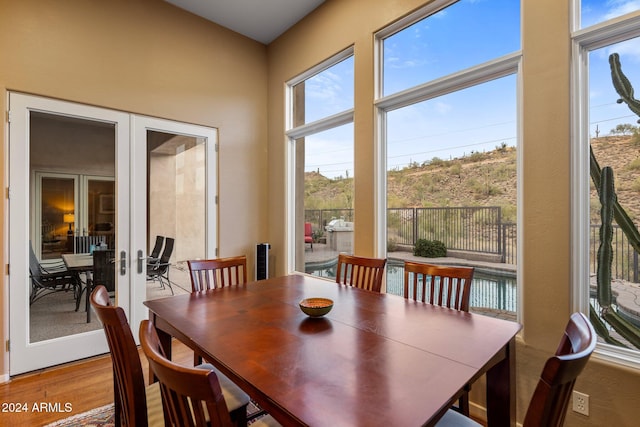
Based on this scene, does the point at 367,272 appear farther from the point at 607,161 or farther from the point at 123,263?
the point at 123,263

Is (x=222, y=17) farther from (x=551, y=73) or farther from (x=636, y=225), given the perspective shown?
(x=636, y=225)

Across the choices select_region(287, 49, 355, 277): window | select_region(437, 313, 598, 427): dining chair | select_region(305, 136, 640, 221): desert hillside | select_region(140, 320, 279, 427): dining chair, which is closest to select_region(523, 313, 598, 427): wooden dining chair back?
select_region(437, 313, 598, 427): dining chair

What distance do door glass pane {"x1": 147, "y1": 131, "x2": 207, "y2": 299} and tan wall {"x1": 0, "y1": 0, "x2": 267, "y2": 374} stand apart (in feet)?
0.82

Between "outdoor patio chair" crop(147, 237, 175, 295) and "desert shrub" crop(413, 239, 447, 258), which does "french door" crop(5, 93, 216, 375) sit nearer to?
"outdoor patio chair" crop(147, 237, 175, 295)

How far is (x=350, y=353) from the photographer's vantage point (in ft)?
4.17

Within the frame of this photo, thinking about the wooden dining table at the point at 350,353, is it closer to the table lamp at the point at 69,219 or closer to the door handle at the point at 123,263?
the door handle at the point at 123,263

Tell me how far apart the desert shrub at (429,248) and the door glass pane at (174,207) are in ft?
8.23

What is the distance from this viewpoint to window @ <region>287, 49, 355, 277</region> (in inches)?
135

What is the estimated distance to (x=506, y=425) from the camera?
1368mm

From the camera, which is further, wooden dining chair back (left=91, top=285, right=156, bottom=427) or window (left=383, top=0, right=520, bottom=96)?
window (left=383, top=0, right=520, bottom=96)

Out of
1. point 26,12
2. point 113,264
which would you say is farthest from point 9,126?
point 113,264

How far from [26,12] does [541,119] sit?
163 inches

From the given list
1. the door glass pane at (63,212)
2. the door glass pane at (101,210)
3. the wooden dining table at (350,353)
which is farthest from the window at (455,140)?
the door glass pane at (63,212)

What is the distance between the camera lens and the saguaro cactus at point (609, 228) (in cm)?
180
